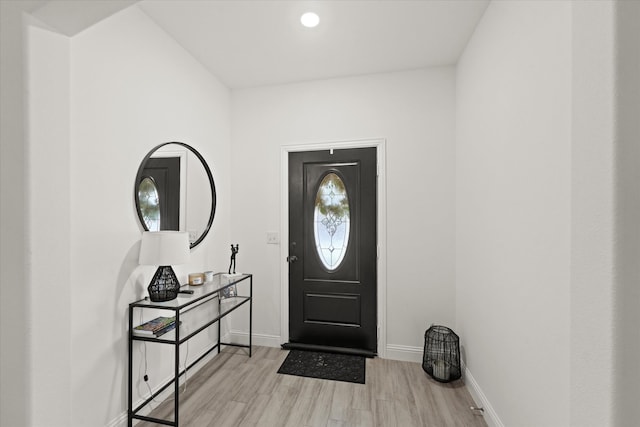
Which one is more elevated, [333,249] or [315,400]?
[333,249]

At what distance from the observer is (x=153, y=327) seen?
77.8 inches

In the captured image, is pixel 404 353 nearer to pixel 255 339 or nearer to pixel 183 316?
pixel 255 339

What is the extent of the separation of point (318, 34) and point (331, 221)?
167cm

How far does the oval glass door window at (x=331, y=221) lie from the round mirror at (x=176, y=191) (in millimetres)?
1064

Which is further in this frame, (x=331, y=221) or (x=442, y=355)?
(x=331, y=221)

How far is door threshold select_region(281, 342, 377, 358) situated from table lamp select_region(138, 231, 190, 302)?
1.48 meters

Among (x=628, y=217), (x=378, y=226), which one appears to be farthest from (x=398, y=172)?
(x=628, y=217)

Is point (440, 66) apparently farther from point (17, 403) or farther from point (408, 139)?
point (17, 403)

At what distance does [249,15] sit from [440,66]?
1784mm

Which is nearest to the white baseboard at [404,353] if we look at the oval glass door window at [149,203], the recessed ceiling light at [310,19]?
the oval glass door window at [149,203]

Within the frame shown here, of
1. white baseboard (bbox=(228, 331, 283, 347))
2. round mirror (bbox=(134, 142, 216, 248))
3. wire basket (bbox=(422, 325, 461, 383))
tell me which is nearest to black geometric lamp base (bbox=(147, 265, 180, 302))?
round mirror (bbox=(134, 142, 216, 248))

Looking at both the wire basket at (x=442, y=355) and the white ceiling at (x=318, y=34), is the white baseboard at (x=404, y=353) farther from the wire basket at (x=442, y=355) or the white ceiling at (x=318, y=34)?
the white ceiling at (x=318, y=34)

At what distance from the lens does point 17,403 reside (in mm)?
1094

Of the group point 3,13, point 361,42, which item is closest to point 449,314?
point 361,42
